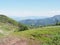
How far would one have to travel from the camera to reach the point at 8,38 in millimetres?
29375

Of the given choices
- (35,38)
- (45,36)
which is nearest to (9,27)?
(45,36)

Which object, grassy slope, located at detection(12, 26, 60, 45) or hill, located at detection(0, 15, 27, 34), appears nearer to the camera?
grassy slope, located at detection(12, 26, 60, 45)

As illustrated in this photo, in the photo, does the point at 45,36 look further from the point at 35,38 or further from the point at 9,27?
the point at 9,27

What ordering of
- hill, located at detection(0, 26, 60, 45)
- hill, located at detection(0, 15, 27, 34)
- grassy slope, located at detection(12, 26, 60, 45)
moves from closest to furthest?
grassy slope, located at detection(12, 26, 60, 45) → hill, located at detection(0, 26, 60, 45) → hill, located at detection(0, 15, 27, 34)

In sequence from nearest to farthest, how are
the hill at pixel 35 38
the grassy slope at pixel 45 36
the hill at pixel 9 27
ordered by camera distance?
the grassy slope at pixel 45 36 → the hill at pixel 35 38 → the hill at pixel 9 27

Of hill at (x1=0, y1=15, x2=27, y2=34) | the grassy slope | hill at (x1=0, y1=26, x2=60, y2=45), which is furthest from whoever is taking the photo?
hill at (x1=0, y1=15, x2=27, y2=34)

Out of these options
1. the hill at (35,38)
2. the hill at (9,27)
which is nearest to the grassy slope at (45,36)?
the hill at (35,38)

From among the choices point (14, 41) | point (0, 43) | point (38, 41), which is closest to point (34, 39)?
point (38, 41)

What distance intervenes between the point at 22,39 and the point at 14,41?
1438 mm

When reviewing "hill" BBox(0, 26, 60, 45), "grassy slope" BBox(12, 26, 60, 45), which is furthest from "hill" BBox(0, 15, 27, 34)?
"hill" BBox(0, 26, 60, 45)

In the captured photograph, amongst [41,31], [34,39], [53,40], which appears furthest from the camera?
[41,31]

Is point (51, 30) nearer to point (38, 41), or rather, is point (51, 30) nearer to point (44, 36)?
point (44, 36)

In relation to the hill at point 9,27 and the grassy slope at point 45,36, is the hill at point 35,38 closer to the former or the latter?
the grassy slope at point 45,36

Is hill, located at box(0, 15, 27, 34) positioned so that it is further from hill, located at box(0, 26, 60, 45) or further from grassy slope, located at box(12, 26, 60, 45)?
hill, located at box(0, 26, 60, 45)
